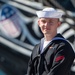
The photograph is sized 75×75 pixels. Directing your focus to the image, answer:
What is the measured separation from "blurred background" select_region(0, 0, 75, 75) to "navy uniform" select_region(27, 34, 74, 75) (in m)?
2.26

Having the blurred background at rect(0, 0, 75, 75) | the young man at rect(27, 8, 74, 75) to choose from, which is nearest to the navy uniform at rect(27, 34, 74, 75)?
the young man at rect(27, 8, 74, 75)

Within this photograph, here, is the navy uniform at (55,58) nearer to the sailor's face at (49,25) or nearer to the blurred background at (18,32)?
the sailor's face at (49,25)

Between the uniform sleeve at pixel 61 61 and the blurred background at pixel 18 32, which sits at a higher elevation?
the uniform sleeve at pixel 61 61

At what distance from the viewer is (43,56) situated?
7.27 feet

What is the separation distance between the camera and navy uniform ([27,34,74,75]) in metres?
2.14

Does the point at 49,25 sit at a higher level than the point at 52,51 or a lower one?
higher

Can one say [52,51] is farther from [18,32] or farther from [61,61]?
[18,32]

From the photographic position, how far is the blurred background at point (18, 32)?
4.62 meters

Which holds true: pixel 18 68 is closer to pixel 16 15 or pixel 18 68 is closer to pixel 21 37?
pixel 21 37

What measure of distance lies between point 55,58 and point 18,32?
8.71 ft

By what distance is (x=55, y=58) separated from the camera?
2.15 m

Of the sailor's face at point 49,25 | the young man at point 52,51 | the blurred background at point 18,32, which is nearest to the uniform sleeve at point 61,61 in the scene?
the young man at point 52,51

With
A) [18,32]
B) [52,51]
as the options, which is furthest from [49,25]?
[18,32]

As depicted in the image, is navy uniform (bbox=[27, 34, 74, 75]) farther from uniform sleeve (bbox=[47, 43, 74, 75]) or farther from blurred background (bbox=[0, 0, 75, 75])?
blurred background (bbox=[0, 0, 75, 75])
